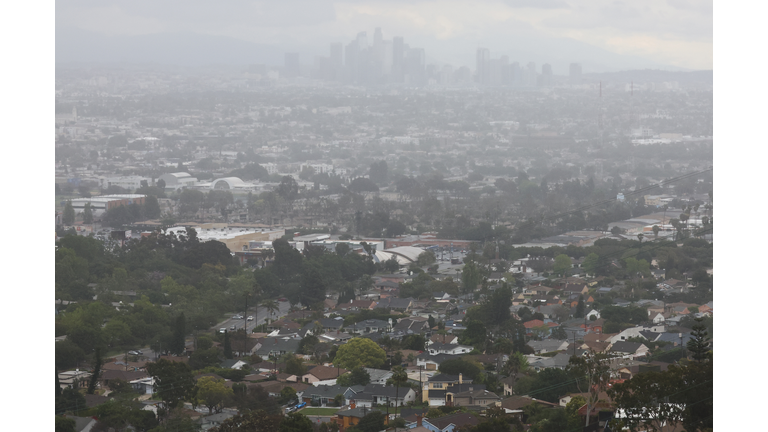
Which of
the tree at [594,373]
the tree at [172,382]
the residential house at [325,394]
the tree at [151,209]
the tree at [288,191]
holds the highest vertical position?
the tree at [288,191]

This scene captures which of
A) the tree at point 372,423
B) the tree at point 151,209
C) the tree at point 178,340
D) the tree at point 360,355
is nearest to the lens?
the tree at point 372,423

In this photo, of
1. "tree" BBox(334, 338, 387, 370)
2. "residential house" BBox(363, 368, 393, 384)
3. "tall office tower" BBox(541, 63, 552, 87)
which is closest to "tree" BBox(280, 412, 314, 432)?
"residential house" BBox(363, 368, 393, 384)

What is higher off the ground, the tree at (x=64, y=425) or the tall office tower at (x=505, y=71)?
the tall office tower at (x=505, y=71)

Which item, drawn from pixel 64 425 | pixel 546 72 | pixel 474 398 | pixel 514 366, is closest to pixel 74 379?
pixel 64 425

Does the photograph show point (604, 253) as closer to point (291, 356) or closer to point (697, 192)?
point (291, 356)

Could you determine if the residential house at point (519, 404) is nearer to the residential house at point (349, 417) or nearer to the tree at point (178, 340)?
the residential house at point (349, 417)

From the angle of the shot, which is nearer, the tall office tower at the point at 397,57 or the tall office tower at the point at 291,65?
the tall office tower at the point at 397,57

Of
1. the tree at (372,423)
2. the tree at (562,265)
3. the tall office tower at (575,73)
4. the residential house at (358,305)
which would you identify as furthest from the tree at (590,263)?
the tall office tower at (575,73)

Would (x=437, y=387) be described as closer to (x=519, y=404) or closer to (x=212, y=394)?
(x=519, y=404)
